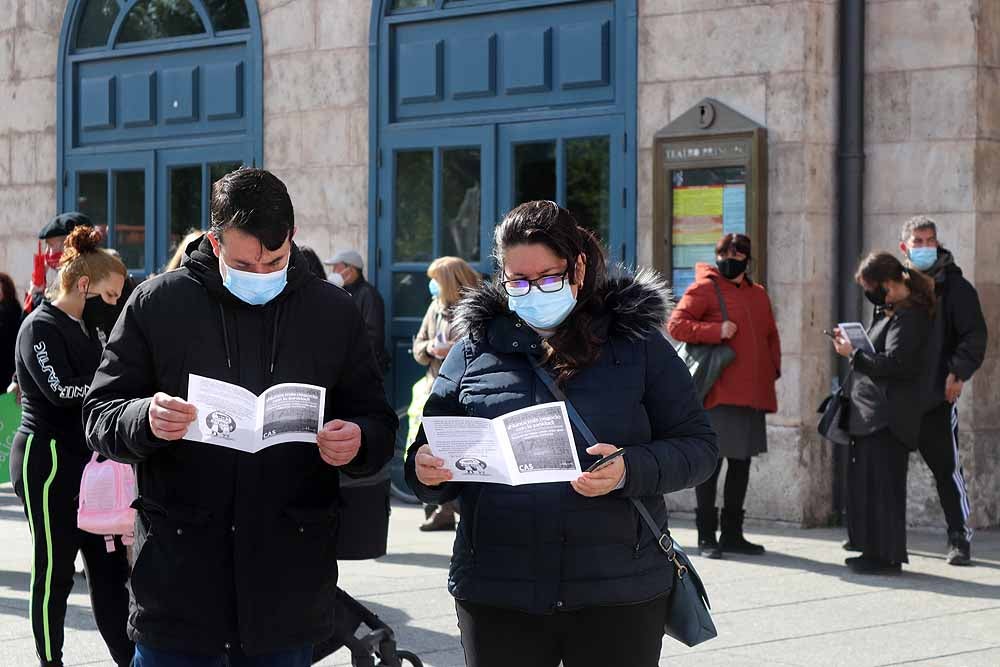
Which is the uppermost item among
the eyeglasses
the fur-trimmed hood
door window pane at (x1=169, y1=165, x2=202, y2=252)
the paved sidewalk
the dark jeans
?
door window pane at (x1=169, y1=165, x2=202, y2=252)

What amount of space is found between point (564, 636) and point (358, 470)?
65 cm

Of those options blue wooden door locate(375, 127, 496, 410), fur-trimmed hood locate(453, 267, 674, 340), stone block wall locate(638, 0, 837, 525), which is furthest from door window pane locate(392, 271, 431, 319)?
fur-trimmed hood locate(453, 267, 674, 340)

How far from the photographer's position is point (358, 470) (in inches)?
168

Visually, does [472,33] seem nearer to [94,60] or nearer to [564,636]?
[94,60]

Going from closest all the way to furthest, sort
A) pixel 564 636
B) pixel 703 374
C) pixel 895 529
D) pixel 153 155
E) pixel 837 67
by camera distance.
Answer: pixel 564 636 < pixel 895 529 < pixel 703 374 < pixel 837 67 < pixel 153 155

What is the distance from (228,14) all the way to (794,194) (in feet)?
17.8

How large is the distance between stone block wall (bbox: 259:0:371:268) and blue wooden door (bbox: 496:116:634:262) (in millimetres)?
1368

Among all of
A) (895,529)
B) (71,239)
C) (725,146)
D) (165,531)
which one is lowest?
(895,529)

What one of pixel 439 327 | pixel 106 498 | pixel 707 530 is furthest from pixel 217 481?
pixel 439 327

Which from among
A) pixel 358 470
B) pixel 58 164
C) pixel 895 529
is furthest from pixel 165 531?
pixel 58 164

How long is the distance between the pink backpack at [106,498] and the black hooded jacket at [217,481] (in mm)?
1324

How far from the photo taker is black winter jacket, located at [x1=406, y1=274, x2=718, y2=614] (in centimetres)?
405

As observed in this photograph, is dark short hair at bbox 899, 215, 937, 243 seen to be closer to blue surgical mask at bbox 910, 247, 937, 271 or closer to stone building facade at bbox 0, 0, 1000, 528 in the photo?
blue surgical mask at bbox 910, 247, 937, 271

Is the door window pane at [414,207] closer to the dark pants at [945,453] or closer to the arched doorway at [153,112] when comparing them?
the arched doorway at [153,112]
